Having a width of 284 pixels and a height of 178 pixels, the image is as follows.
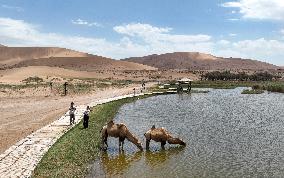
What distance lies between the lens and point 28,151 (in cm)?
2302

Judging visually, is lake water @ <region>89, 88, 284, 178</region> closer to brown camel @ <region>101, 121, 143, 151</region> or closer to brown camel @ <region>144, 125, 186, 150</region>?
brown camel @ <region>144, 125, 186, 150</region>

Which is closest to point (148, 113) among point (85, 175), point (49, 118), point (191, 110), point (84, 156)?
point (191, 110)

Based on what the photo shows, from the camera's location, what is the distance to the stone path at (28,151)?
760 inches

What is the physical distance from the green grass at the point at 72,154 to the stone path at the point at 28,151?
0.37 meters

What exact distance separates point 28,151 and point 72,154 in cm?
226

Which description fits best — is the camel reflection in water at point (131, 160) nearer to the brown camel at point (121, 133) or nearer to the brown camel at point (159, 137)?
the brown camel at point (159, 137)

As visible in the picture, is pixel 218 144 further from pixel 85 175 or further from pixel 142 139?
pixel 85 175

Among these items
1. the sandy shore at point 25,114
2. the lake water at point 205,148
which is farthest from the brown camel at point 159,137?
the sandy shore at point 25,114

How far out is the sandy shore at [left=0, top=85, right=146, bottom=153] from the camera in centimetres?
2916

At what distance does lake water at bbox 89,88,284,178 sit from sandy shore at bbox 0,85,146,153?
5.91 meters

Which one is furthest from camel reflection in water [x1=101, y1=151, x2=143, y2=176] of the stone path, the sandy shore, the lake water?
the sandy shore

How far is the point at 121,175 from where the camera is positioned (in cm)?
2066

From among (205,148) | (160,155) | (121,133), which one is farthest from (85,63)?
(160,155)

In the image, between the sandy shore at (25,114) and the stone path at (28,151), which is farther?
the sandy shore at (25,114)
